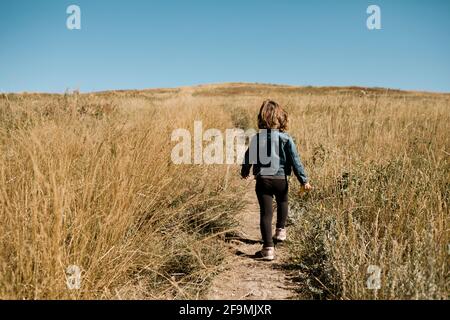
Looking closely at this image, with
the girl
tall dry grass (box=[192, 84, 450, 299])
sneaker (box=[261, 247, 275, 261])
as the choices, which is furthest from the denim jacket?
sneaker (box=[261, 247, 275, 261])

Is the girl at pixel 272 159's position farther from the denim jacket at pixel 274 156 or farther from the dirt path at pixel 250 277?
the dirt path at pixel 250 277

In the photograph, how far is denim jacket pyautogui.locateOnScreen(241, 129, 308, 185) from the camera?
3.19m

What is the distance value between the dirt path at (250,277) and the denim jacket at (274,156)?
0.67 metres

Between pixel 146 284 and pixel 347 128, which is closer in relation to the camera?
pixel 146 284

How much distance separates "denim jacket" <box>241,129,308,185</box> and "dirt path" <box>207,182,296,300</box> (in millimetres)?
671

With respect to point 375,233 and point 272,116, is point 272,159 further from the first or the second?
point 375,233

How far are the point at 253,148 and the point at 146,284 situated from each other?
1.51 meters

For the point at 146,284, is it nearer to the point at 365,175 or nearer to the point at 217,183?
the point at 217,183

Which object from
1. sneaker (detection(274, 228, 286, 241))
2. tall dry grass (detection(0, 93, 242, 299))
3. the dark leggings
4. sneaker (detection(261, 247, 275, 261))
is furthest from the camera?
sneaker (detection(274, 228, 286, 241))

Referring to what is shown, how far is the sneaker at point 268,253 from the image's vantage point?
293cm

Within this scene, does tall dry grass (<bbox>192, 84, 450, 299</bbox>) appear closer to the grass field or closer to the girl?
the grass field

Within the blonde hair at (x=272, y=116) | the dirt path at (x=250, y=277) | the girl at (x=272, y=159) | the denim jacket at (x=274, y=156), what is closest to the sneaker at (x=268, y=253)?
the dirt path at (x=250, y=277)
